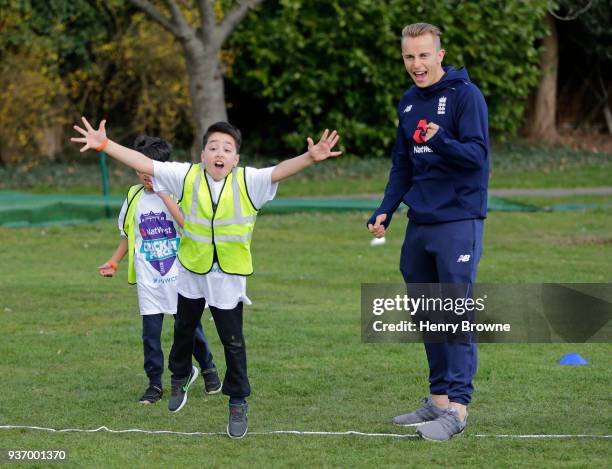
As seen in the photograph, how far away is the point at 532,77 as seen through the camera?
90.3ft

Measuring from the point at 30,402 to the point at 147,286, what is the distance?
3.29 ft

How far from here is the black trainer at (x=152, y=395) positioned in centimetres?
762

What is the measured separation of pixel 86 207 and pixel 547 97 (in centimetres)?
1479

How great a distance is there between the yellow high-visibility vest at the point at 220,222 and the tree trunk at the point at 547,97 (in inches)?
922

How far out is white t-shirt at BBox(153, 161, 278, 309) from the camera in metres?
6.66

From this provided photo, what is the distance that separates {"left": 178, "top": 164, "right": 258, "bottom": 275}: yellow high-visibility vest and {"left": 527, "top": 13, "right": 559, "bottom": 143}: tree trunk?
2343 centimetres

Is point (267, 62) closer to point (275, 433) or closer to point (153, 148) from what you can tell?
point (153, 148)

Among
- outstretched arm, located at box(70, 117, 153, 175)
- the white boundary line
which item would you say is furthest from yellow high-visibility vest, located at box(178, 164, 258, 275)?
the white boundary line

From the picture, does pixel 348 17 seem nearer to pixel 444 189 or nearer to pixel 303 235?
pixel 303 235

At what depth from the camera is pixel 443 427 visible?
650 centimetres

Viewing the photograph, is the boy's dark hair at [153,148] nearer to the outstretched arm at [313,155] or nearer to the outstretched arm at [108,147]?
the outstretched arm at [108,147]

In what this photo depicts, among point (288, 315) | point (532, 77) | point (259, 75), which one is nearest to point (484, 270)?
point (288, 315)

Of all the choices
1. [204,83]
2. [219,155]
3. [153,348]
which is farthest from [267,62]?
[219,155]

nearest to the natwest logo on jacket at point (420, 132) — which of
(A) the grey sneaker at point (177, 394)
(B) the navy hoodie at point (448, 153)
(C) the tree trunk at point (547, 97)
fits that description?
(B) the navy hoodie at point (448, 153)
